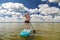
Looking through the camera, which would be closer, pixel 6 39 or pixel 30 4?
pixel 6 39

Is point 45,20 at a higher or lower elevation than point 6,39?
higher

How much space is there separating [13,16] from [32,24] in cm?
47

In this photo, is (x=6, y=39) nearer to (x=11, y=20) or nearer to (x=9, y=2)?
(x=11, y=20)

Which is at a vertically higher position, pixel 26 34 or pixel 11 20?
pixel 11 20

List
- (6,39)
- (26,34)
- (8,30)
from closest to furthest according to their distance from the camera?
(6,39)
(26,34)
(8,30)

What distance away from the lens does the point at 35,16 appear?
3.31 meters

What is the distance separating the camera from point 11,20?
337 cm

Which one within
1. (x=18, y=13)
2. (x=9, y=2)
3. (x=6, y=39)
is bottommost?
(x=6, y=39)

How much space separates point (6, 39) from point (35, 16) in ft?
3.42

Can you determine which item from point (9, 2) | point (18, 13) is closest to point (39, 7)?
point (18, 13)

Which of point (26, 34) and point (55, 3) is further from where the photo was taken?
point (55, 3)

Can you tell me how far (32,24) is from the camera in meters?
3.32

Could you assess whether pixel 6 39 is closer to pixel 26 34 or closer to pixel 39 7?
pixel 26 34

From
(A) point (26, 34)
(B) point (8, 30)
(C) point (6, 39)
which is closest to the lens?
(C) point (6, 39)
